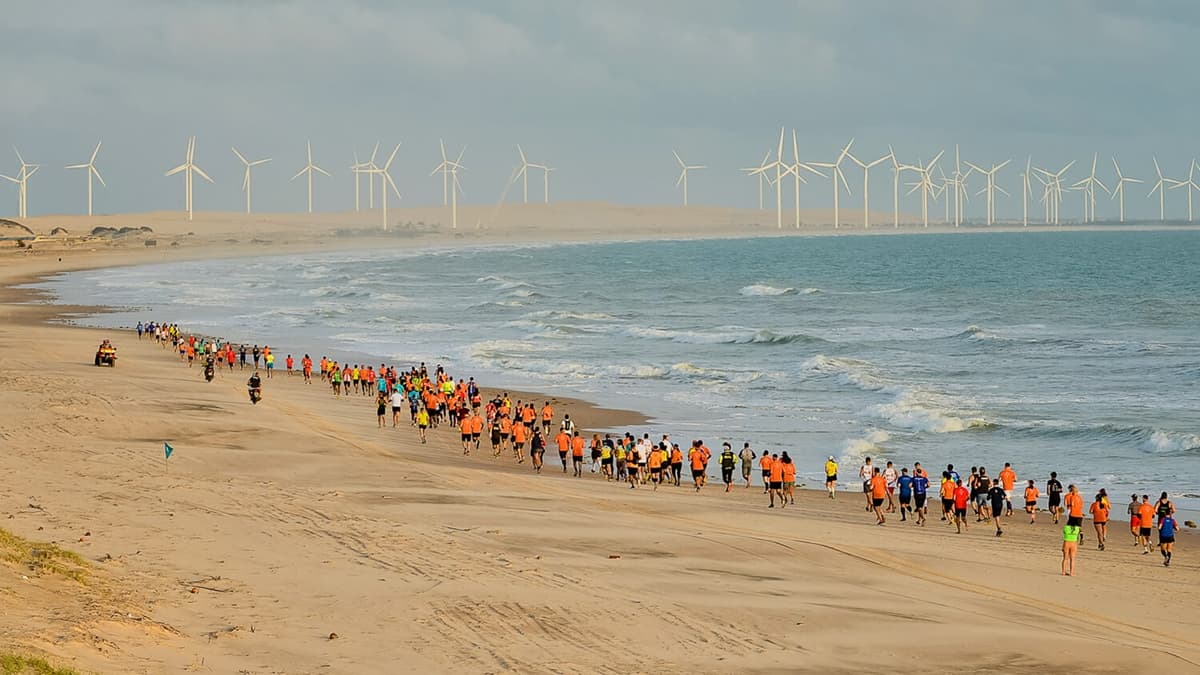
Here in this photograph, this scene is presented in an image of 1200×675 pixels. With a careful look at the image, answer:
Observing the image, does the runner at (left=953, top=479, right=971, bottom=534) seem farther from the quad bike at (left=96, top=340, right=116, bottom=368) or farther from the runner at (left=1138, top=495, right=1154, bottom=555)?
the quad bike at (left=96, top=340, right=116, bottom=368)

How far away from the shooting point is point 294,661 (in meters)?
13.4

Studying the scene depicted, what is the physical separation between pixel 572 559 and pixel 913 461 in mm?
14181

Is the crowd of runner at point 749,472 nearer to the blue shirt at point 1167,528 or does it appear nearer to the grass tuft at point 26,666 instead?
the blue shirt at point 1167,528

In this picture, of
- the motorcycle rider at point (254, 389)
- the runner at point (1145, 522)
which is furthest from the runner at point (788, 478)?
the motorcycle rider at point (254, 389)

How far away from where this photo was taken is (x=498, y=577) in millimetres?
16969

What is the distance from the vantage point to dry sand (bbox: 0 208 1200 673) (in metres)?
14.0

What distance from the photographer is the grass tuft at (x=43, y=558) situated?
585 inches

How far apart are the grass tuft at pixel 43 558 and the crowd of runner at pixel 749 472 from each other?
12634 mm

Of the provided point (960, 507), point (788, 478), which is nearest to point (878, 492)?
point (960, 507)

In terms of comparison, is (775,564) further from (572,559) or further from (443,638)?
(443,638)

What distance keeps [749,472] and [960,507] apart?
527 centimetres

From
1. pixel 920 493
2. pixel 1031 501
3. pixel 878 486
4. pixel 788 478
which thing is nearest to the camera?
pixel 878 486

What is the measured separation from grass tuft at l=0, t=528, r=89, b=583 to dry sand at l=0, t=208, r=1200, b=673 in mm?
176

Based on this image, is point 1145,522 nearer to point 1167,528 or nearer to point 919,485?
point 1167,528
